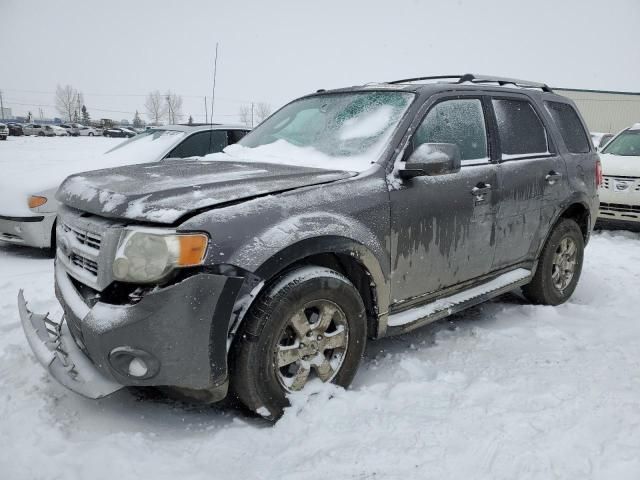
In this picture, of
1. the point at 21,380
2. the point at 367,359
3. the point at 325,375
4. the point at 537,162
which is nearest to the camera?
the point at 325,375

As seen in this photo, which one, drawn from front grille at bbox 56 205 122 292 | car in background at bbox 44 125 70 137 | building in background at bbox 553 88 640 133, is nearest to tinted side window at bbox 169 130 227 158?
front grille at bbox 56 205 122 292

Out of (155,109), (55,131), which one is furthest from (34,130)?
(155,109)

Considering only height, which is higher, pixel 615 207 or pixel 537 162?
pixel 537 162

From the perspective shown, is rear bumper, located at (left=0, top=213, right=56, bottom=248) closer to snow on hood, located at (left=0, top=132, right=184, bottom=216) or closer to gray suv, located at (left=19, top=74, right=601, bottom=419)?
snow on hood, located at (left=0, top=132, right=184, bottom=216)

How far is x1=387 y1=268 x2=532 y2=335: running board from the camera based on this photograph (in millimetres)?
3045

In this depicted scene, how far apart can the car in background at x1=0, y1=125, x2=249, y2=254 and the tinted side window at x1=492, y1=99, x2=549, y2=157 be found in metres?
3.86

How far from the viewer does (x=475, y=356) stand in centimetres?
339

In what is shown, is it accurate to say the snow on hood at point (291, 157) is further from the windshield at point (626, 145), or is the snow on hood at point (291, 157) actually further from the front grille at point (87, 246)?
the windshield at point (626, 145)

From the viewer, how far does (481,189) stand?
3424 millimetres

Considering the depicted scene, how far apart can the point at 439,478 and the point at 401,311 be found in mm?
1110

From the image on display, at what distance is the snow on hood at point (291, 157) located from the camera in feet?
9.77

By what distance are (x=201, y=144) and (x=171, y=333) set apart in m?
4.77

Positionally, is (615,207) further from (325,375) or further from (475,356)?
(325,375)

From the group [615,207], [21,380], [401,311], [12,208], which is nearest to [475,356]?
[401,311]
